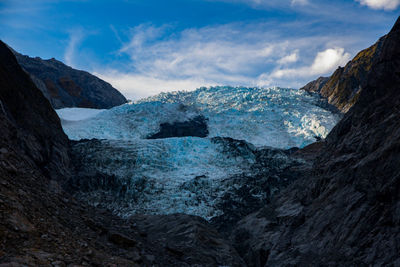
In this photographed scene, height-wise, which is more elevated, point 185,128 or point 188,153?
point 185,128

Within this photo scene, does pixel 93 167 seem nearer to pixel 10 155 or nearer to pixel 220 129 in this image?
pixel 10 155

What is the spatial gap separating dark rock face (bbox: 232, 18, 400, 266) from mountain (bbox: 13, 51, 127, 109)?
53.4 meters

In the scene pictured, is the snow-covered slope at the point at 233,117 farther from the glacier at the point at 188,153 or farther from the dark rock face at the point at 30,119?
the dark rock face at the point at 30,119

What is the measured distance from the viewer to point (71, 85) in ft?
211

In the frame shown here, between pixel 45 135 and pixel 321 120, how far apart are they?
34.1m

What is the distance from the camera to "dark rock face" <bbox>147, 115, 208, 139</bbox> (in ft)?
125

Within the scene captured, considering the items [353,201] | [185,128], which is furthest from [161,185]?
[185,128]

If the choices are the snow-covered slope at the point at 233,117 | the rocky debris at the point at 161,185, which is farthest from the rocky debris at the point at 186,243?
the snow-covered slope at the point at 233,117

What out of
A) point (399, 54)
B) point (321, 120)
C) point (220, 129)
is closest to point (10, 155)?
point (399, 54)

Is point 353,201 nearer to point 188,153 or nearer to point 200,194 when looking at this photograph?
point 200,194

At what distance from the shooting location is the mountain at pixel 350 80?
4947 centimetres

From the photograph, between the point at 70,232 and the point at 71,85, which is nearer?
the point at 70,232

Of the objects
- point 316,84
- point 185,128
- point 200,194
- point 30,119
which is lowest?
point 200,194

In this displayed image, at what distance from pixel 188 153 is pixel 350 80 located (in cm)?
4348
